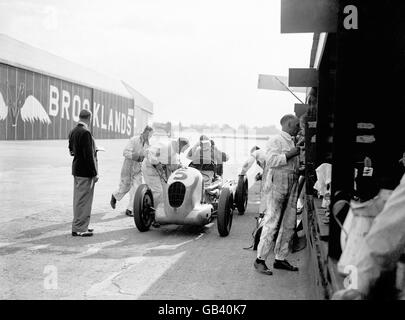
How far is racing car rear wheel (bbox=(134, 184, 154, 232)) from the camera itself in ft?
24.2

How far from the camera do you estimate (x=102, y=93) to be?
111ft

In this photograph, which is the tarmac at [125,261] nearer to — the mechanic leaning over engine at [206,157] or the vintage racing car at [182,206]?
the vintage racing car at [182,206]

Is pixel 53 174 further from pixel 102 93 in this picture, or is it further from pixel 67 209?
pixel 102 93

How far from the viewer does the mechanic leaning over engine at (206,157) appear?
9.07 m

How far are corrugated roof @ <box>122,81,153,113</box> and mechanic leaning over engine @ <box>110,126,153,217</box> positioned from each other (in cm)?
3401

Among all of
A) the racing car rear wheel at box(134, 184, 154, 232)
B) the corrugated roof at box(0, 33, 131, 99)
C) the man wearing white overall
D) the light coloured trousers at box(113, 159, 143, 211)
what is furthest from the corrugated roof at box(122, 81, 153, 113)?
the man wearing white overall

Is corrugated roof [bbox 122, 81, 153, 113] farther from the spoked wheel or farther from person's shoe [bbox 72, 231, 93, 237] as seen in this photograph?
person's shoe [bbox 72, 231, 93, 237]

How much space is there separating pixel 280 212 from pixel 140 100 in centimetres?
4219

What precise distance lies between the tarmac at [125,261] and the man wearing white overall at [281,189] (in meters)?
0.37

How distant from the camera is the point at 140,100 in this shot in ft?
153

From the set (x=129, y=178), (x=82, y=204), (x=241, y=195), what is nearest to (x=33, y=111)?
A: (x=129, y=178)
